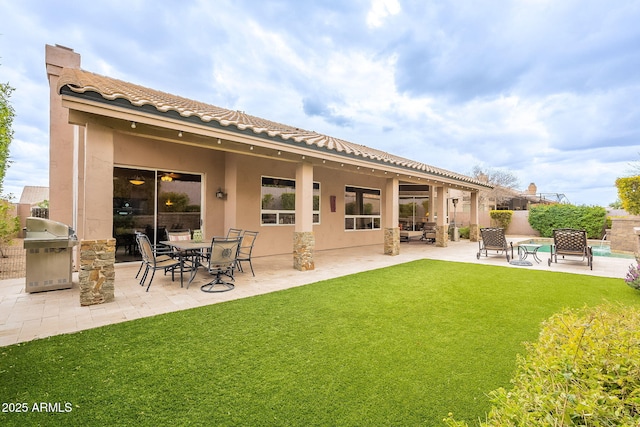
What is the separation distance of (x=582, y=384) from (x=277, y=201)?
965cm

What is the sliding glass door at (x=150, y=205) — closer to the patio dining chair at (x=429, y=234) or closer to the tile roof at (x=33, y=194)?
the patio dining chair at (x=429, y=234)

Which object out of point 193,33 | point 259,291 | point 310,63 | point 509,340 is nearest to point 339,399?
point 509,340

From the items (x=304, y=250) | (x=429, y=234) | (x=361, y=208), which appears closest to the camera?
(x=304, y=250)

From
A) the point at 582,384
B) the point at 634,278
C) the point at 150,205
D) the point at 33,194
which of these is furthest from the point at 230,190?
the point at 33,194

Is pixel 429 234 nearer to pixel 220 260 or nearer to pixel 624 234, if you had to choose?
pixel 624 234

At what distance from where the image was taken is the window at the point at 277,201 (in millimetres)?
9961

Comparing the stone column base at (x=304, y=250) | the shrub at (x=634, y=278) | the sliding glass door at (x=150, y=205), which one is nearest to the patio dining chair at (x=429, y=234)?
the shrub at (x=634, y=278)

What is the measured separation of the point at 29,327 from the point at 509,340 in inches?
249

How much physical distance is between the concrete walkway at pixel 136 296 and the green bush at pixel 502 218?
10.5 m

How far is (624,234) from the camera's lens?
11.7 metres

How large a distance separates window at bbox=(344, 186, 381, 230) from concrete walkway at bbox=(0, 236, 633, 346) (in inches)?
173

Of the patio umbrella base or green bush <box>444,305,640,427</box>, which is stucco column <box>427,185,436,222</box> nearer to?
the patio umbrella base

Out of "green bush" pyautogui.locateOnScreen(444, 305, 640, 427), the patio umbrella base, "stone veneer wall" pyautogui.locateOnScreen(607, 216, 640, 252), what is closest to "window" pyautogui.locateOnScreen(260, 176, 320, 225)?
the patio umbrella base

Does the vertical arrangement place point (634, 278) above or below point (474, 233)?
below
